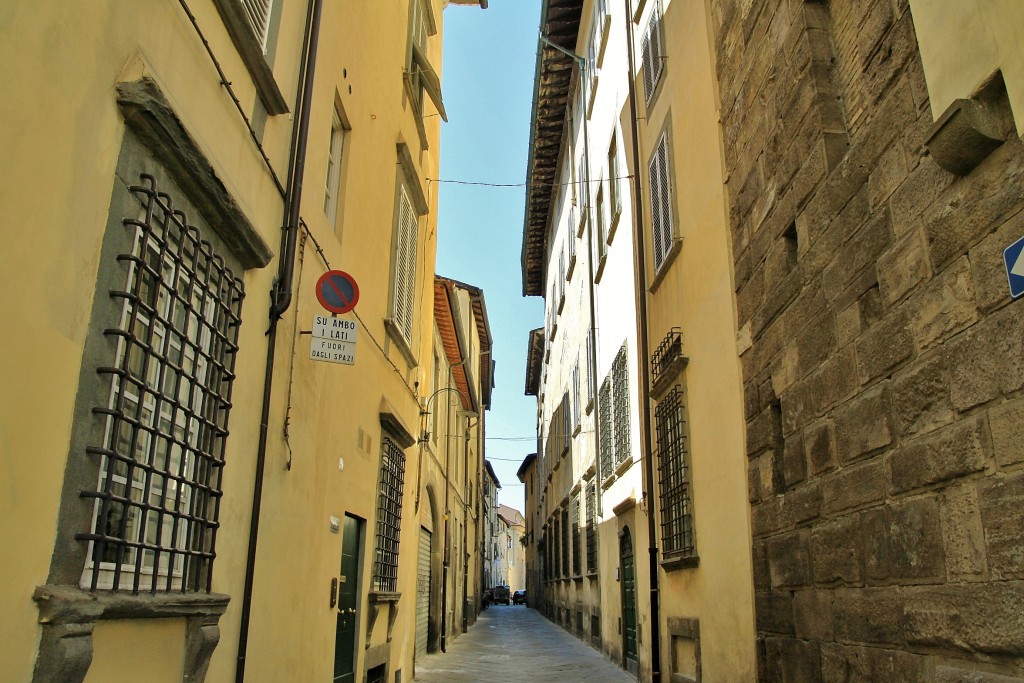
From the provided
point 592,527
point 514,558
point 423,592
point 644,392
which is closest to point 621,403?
point 644,392

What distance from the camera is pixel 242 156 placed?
13.9ft

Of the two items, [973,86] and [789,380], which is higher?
[973,86]

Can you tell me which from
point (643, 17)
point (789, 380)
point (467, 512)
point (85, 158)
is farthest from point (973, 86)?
point (467, 512)

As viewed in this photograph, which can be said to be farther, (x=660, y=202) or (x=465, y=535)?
(x=465, y=535)

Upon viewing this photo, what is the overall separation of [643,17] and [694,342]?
15.8 ft

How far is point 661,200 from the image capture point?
873 cm

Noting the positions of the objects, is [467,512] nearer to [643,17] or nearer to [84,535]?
[643,17]

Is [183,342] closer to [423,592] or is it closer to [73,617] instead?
[73,617]

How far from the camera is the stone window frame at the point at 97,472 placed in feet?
7.89

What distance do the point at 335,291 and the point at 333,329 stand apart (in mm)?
312

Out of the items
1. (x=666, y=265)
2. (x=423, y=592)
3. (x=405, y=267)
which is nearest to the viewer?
(x=666, y=265)

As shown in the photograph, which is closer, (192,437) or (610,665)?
(192,437)

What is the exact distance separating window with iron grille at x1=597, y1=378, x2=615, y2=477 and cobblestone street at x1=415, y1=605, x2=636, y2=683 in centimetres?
285

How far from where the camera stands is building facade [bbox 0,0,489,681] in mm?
2377
